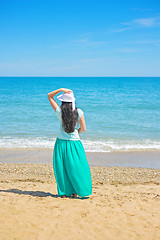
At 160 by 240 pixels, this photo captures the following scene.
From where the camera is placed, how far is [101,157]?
941 centimetres

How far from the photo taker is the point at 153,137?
41.0ft

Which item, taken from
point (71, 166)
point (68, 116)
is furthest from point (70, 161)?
point (68, 116)

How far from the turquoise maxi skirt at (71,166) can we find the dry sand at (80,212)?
11.5 inches

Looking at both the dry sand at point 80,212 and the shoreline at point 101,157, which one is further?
the shoreline at point 101,157

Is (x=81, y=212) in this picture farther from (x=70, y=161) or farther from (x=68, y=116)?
(x=68, y=116)

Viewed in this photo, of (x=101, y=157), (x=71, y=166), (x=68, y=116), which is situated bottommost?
(x=101, y=157)

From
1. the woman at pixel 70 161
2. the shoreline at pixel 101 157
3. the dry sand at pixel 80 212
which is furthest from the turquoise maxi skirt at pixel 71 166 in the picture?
the shoreline at pixel 101 157

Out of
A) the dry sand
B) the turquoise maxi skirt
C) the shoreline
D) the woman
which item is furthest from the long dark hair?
the shoreline

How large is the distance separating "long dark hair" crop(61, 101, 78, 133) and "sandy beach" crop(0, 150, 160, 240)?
1411 millimetres

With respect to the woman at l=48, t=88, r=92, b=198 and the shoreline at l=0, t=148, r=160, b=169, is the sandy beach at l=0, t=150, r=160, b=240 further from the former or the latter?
the shoreline at l=0, t=148, r=160, b=169

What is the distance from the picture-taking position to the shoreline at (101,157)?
878 cm

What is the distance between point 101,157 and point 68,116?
5.44 metres

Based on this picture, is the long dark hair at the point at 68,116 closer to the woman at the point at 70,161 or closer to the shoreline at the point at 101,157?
the woman at the point at 70,161

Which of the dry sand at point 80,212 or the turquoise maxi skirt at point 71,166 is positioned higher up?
the turquoise maxi skirt at point 71,166
